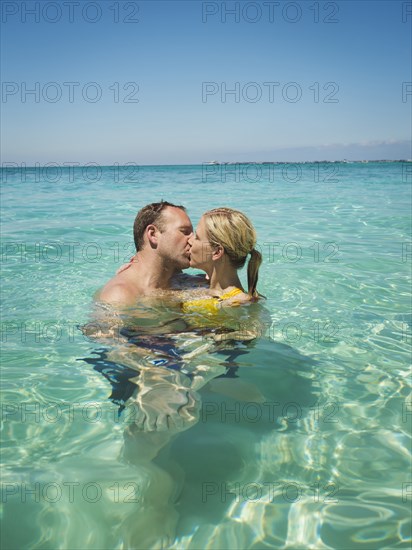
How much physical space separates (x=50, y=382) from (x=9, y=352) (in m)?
0.83

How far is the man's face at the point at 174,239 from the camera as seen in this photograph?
14.4 feet

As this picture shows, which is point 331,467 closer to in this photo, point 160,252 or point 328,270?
point 160,252

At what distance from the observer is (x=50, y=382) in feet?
13.1

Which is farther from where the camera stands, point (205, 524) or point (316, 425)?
point (316, 425)

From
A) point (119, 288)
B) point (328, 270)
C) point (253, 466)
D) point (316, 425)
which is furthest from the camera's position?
point (328, 270)

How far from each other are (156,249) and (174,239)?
0.20 metres

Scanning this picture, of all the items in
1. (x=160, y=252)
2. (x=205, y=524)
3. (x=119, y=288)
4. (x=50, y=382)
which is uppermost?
(x=160, y=252)

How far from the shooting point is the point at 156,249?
14.5ft

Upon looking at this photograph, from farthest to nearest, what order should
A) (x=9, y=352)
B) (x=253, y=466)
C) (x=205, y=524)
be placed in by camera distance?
1. (x=9, y=352)
2. (x=253, y=466)
3. (x=205, y=524)

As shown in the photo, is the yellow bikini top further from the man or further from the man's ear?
the man's ear

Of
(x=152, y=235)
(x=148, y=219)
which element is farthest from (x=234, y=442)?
(x=148, y=219)

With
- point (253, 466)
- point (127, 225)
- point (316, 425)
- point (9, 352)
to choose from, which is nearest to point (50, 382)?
point (9, 352)

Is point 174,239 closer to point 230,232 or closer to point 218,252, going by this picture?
point 218,252

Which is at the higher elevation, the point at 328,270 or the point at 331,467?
the point at 328,270
